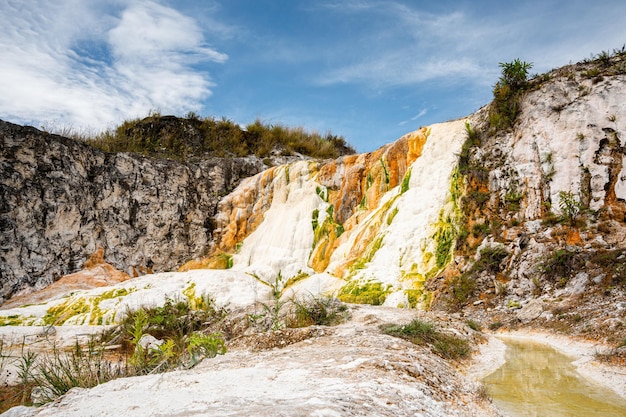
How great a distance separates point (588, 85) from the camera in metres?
11.7

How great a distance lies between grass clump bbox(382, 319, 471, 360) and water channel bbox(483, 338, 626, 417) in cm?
53

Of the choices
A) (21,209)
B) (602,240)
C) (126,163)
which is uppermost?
(126,163)

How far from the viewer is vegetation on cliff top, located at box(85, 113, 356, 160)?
24.5 metres

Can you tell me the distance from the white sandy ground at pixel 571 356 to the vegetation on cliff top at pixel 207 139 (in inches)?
784

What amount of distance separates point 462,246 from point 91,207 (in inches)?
589

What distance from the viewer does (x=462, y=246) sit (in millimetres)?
11359

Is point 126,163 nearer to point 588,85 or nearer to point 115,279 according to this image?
point 115,279

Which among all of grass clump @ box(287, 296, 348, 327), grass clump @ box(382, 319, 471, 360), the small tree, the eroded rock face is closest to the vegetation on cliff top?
the eroded rock face

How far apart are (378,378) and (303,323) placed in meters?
3.11

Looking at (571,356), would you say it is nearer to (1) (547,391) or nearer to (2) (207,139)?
(1) (547,391)

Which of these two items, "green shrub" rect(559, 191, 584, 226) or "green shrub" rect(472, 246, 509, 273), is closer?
"green shrub" rect(559, 191, 584, 226)

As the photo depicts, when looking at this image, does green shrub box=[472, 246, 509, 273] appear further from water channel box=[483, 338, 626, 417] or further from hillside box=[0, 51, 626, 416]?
water channel box=[483, 338, 626, 417]

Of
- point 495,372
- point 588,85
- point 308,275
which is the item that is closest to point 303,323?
point 495,372

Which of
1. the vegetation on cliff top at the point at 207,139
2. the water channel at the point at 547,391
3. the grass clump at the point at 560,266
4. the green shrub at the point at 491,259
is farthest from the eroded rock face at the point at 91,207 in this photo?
the water channel at the point at 547,391
